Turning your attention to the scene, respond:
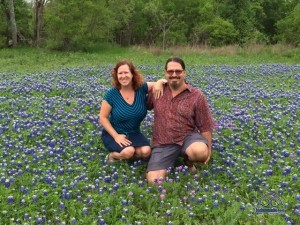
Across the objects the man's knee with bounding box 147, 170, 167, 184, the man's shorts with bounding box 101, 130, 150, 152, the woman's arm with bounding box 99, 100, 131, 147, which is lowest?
the man's knee with bounding box 147, 170, 167, 184

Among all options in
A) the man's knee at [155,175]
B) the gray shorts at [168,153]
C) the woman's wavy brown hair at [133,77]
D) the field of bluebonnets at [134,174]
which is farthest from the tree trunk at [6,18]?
the man's knee at [155,175]

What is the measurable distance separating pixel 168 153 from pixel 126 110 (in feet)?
2.82

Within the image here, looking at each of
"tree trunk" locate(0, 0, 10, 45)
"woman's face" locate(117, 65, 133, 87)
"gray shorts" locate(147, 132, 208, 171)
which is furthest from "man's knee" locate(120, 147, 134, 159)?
"tree trunk" locate(0, 0, 10, 45)

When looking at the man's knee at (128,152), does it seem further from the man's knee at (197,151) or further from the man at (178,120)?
the man's knee at (197,151)

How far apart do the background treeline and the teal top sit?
20.3m

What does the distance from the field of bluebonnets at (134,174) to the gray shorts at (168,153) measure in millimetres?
158

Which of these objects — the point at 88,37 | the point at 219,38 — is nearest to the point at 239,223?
the point at 88,37

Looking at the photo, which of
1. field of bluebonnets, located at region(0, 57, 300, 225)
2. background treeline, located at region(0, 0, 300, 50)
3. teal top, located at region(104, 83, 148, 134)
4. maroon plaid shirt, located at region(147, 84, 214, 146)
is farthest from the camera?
background treeline, located at region(0, 0, 300, 50)

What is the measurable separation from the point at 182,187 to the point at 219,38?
100 ft

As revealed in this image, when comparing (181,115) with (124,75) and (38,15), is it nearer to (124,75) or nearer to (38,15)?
(124,75)

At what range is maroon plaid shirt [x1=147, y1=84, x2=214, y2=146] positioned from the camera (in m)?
5.41

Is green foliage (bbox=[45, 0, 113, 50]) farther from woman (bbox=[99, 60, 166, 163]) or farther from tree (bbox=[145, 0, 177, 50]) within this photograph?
woman (bbox=[99, 60, 166, 163])

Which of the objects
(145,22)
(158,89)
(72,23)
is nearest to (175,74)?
(158,89)

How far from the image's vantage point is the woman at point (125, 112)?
5.56m
